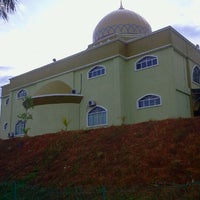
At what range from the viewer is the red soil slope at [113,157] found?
7980mm

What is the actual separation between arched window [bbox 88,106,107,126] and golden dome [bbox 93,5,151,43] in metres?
7.11

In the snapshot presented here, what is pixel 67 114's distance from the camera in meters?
19.8

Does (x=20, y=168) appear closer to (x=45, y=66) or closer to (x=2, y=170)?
(x=2, y=170)

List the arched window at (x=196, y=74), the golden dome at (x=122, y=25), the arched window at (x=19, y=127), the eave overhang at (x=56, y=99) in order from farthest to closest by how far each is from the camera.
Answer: the arched window at (x=19, y=127)
the golden dome at (x=122, y=25)
the eave overhang at (x=56, y=99)
the arched window at (x=196, y=74)

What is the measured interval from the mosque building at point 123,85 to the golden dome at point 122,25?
624 millimetres

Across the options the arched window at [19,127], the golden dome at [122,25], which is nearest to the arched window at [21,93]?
the arched window at [19,127]

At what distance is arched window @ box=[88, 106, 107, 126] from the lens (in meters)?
19.0

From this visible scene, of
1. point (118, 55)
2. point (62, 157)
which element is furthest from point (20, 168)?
point (118, 55)

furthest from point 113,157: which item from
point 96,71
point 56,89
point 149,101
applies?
point 56,89

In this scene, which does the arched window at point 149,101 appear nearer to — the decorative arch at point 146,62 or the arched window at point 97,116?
the decorative arch at point 146,62

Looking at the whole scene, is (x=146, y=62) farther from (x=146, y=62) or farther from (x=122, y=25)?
(x=122, y=25)

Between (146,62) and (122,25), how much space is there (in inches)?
258

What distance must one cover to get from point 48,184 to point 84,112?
1122 centimetres

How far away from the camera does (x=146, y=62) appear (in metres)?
18.4
